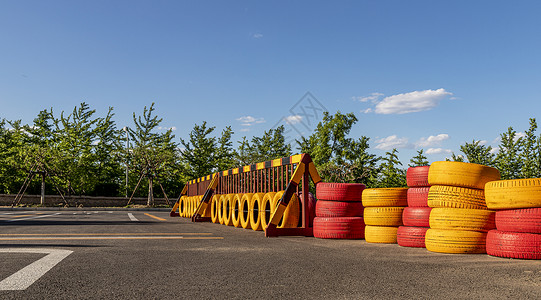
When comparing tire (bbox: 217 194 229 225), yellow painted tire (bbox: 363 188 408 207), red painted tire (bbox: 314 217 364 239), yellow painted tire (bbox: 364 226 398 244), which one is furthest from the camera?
tire (bbox: 217 194 229 225)

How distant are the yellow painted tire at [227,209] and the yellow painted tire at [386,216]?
6.04 metres

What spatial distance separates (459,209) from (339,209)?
3166 mm

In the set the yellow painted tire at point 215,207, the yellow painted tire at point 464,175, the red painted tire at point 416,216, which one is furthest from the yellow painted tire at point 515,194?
the yellow painted tire at point 215,207

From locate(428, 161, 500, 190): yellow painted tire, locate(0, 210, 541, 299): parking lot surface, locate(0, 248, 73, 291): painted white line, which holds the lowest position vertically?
locate(0, 210, 541, 299): parking lot surface

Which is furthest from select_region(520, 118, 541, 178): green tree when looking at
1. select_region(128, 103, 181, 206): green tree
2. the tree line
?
select_region(128, 103, 181, 206): green tree

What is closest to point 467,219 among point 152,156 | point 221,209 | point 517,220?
point 517,220

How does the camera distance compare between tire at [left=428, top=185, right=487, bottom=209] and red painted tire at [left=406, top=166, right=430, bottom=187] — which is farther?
red painted tire at [left=406, top=166, right=430, bottom=187]

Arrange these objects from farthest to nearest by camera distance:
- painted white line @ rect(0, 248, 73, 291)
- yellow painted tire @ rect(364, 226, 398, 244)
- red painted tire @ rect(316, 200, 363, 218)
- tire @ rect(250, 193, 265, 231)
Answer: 1. tire @ rect(250, 193, 265, 231)
2. red painted tire @ rect(316, 200, 363, 218)
3. yellow painted tire @ rect(364, 226, 398, 244)
4. painted white line @ rect(0, 248, 73, 291)

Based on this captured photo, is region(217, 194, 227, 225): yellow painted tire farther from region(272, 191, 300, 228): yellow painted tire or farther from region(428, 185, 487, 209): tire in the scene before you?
region(428, 185, 487, 209): tire

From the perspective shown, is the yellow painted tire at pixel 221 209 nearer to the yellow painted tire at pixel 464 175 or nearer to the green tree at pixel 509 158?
the yellow painted tire at pixel 464 175

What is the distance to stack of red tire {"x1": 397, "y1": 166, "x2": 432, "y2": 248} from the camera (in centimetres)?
835

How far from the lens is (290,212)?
1123 cm

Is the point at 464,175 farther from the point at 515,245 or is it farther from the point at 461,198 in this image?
the point at 515,245

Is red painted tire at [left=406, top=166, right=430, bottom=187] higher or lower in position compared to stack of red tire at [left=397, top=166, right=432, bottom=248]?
higher
